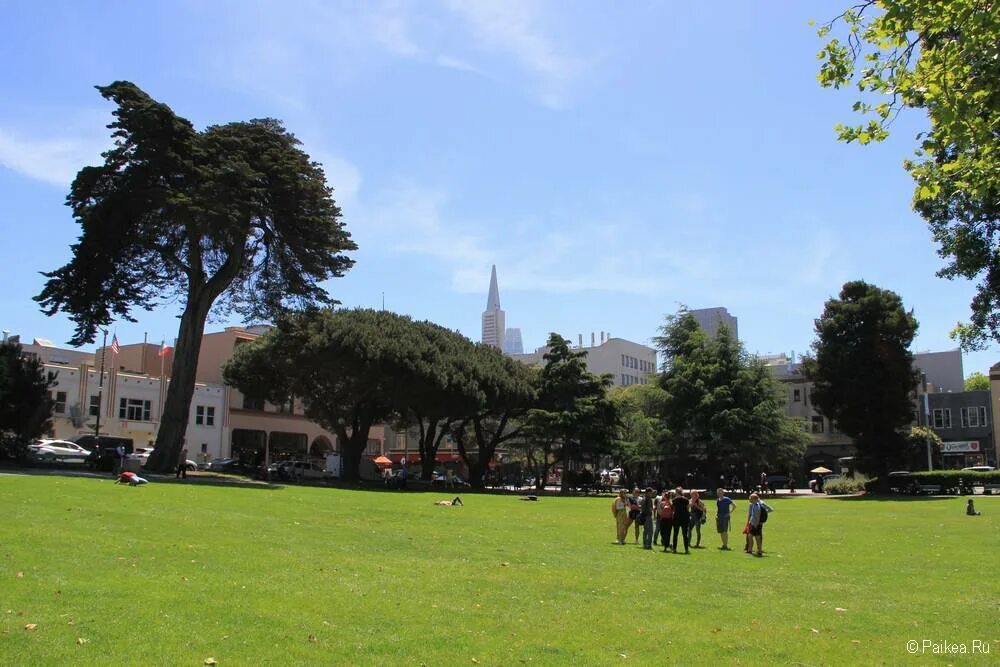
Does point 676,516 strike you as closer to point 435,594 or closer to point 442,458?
point 435,594

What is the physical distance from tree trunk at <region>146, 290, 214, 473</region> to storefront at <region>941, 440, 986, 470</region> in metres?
70.3

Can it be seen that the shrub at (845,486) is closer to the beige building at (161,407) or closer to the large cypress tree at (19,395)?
the beige building at (161,407)

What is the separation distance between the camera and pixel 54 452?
4409 cm

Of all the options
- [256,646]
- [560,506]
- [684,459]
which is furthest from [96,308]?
[684,459]

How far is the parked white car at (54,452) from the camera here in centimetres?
4231

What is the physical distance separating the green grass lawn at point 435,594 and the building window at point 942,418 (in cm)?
6730

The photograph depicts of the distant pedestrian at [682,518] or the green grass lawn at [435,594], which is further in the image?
the distant pedestrian at [682,518]

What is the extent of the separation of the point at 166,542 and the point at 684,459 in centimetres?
4881

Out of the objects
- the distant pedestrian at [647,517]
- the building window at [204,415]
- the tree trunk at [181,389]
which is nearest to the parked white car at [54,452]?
the tree trunk at [181,389]

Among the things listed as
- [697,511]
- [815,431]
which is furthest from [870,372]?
[697,511]

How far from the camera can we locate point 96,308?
39344 mm

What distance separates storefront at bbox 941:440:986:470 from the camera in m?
78.1

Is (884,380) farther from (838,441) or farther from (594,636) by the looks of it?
(594,636)

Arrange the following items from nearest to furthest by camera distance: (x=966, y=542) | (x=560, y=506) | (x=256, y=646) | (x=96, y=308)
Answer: (x=256, y=646) < (x=966, y=542) < (x=560, y=506) < (x=96, y=308)
